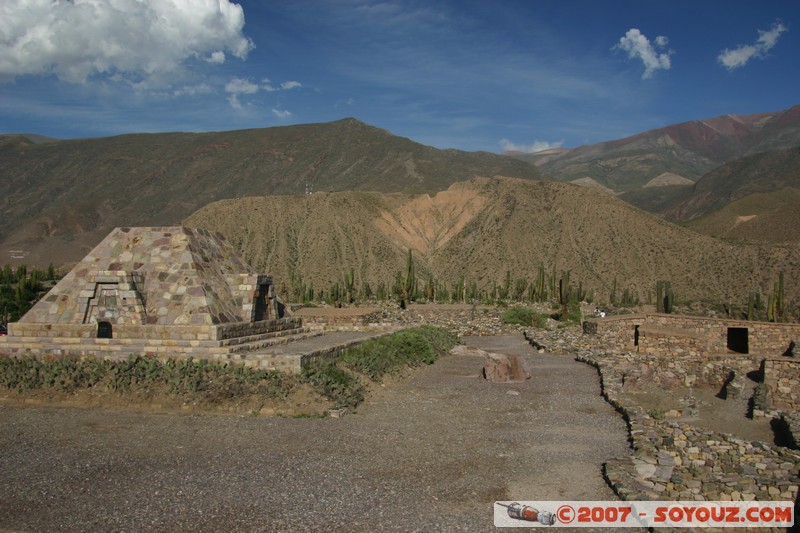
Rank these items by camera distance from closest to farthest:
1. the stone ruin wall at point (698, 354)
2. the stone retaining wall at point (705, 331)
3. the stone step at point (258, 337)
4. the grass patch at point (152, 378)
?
1. the grass patch at point (152, 378)
2. the stone step at point (258, 337)
3. the stone ruin wall at point (698, 354)
4. the stone retaining wall at point (705, 331)

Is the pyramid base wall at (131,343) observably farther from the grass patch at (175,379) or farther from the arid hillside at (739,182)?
the arid hillside at (739,182)

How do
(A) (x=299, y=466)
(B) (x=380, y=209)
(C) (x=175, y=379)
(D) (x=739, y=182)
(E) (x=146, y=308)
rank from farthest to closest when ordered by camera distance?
(D) (x=739, y=182) → (B) (x=380, y=209) → (E) (x=146, y=308) → (C) (x=175, y=379) → (A) (x=299, y=466)

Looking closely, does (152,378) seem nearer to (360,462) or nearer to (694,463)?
(360,462)

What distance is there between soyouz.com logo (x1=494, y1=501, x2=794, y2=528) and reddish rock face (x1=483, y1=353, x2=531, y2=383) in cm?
826

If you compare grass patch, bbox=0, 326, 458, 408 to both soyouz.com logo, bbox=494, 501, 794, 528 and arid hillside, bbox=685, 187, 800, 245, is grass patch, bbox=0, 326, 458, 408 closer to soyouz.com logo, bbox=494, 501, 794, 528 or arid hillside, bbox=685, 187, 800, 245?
soyouz.com logo, bbox=494, 501, 794, 528

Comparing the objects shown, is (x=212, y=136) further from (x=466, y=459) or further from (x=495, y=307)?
(x=466, y=459)

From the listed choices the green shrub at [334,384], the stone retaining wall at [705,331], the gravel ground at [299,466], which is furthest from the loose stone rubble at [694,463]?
the stone retaining wall at [705,331]

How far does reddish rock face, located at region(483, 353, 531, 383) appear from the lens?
15.2m

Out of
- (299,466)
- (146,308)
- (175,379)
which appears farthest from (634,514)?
(146,308)

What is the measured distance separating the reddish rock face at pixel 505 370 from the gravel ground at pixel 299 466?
3.05 metres

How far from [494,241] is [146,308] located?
→ 5617 cm

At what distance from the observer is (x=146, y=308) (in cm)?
1334

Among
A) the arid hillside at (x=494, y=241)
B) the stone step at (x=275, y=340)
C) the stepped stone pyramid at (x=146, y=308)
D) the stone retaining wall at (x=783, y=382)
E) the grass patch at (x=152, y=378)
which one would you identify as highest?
the arid hillside at (x=494, y=241)

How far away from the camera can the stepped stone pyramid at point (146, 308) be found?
12695 mm
